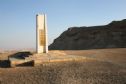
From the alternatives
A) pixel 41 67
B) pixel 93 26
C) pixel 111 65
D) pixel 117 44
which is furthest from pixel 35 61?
pixel 93 26

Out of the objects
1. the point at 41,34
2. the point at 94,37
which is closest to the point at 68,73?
the point at 41,34

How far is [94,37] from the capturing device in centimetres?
3488

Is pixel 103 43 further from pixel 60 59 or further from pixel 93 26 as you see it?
pixel 60 59

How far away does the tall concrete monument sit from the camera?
16.6 meters

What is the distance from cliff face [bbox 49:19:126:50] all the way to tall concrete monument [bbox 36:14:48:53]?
52.3 ft

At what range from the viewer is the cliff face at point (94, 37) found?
32875mm

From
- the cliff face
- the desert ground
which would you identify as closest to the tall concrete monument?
the desert ground

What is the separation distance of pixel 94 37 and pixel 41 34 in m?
19.0

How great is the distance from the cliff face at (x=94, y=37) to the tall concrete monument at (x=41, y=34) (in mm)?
15930

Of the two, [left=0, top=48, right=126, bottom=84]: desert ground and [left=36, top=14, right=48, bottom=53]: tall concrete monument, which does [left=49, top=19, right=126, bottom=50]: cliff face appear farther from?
[left=0, top=48, right=126, bottom=84]: desert ground

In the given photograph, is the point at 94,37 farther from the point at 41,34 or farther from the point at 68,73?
the point at 68,73

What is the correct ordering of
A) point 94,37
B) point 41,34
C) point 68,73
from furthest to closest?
point 94,37 → point 41,34 → point 68,73

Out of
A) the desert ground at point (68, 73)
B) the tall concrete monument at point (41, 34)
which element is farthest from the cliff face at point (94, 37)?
the desert ground at point (68, 73)

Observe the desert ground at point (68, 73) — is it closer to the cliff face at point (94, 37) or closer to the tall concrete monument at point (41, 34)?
the tall concrete monument at point (41, 34)
